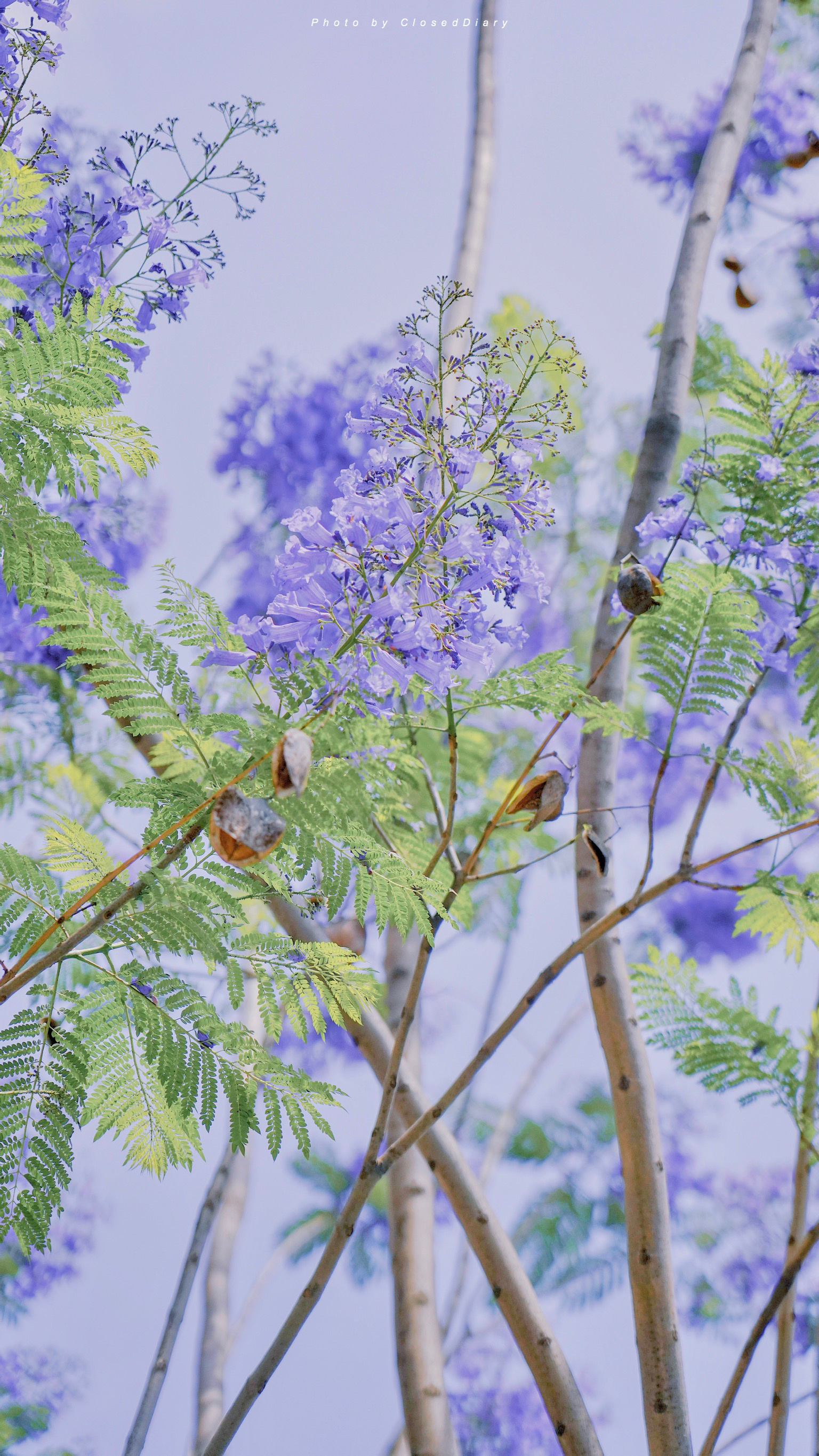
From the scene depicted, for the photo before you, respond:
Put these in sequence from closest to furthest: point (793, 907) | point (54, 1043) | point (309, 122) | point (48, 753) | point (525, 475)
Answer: point (54, 1043), point (525, 475), point (793, 907), point (48, 753), point (309, 122)

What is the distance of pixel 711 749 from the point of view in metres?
0.66

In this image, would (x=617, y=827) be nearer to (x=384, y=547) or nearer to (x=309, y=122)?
(x=384, y=547)

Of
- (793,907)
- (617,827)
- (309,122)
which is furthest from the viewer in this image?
(309,122)

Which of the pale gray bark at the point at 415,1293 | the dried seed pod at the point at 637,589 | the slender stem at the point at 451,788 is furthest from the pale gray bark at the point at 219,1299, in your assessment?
the dried seed pod at the point at 637,589

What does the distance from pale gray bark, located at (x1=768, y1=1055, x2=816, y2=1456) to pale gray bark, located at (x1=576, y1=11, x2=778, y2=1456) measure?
60 mm

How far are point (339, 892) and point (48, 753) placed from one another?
2.50 feet

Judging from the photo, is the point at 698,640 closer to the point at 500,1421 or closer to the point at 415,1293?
the point at 415,1293

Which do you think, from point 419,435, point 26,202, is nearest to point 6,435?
point 26,202

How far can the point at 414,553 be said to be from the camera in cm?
48

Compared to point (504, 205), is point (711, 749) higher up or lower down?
lower down

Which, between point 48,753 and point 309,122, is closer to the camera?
point 48,753

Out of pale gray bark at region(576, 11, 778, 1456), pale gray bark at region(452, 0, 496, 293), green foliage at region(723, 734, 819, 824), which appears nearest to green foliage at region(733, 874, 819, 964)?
green foliage at region(723, 734, 819, 824)

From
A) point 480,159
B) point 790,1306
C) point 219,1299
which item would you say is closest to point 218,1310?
point 219,1299

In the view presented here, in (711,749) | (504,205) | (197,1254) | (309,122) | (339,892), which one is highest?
(504,205)
